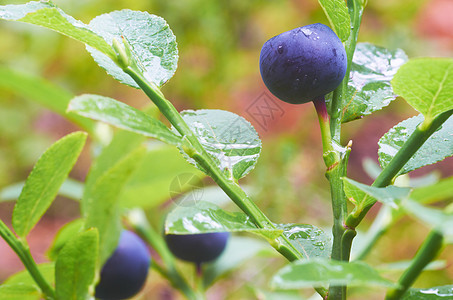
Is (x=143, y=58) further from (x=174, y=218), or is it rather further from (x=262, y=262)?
(x=262, y=262)

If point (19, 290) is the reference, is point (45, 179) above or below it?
above

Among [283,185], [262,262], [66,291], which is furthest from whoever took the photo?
[262,262]

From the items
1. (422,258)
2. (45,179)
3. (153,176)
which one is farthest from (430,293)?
(153,176)

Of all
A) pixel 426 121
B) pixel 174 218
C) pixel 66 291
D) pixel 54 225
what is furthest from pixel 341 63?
pixel 54 225

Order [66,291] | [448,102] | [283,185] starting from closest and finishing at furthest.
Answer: [448,102] → [66,291] → [283,185]

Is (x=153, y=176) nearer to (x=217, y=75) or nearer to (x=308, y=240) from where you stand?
(x=308, y=240)

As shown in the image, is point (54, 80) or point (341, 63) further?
point (54, 80)

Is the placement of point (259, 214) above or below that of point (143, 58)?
below

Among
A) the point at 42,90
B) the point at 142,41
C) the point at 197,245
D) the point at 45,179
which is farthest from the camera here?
the point at 42,90
